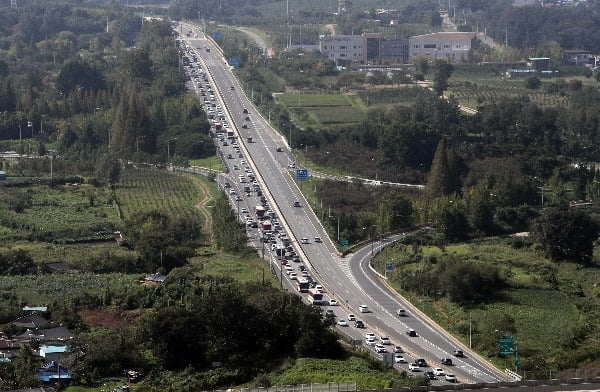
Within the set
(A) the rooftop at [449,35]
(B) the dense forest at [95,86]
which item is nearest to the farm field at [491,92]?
(A) the rooftop at [449,35]

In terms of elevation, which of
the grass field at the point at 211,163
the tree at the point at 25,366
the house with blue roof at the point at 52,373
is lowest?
the grass field at the point at 211,163

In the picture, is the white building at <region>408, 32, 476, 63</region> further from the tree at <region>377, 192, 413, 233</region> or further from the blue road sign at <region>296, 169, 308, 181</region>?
the tree at <region>377, 192, 413, 233</region>

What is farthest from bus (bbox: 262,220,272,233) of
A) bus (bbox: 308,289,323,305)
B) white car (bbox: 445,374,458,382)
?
white car (bbox: 445,374,458,382)

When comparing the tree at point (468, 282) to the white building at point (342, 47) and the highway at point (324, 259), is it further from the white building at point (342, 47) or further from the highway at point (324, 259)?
the white building at point (342, 47)

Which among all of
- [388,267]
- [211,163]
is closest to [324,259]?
[388,267]

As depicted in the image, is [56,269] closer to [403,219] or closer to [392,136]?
[403,219]
